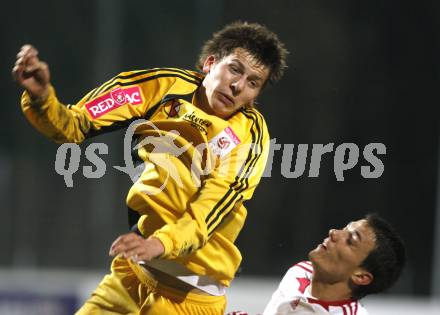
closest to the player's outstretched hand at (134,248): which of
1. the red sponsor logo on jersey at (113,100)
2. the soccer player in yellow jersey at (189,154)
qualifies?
the soccer player in yellow jersey at (189,154)

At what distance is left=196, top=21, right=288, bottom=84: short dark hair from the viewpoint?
261 cm

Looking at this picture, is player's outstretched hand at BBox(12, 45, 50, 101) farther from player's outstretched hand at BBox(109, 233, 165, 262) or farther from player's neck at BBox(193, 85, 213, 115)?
player's neck at BBox(193, 85, 213, 115)

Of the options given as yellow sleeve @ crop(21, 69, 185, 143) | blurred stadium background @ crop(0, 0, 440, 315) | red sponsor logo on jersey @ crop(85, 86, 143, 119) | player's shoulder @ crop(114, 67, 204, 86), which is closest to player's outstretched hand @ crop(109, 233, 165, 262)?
yellow sleeve @ crop(21, 69, 185, 143)

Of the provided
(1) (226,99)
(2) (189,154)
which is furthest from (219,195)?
(1) (226,99)

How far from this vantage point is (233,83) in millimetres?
2549

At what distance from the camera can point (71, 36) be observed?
18.8 ft

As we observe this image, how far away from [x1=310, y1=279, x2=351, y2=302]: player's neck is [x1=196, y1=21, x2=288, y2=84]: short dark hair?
2.24ft

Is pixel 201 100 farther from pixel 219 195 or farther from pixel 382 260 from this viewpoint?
pixel 382 260

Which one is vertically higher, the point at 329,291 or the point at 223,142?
the point at 223,142

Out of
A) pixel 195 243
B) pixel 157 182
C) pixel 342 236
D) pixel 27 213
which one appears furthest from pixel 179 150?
pixel 27 213

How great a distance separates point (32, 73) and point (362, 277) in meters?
1.30

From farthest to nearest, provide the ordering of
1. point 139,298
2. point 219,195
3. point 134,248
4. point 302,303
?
point 302,303 < point 139,298 < point 219,195 < point 134,248

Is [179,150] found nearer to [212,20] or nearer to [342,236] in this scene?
[342,236]

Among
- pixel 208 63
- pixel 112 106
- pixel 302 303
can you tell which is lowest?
pixel 302 303
